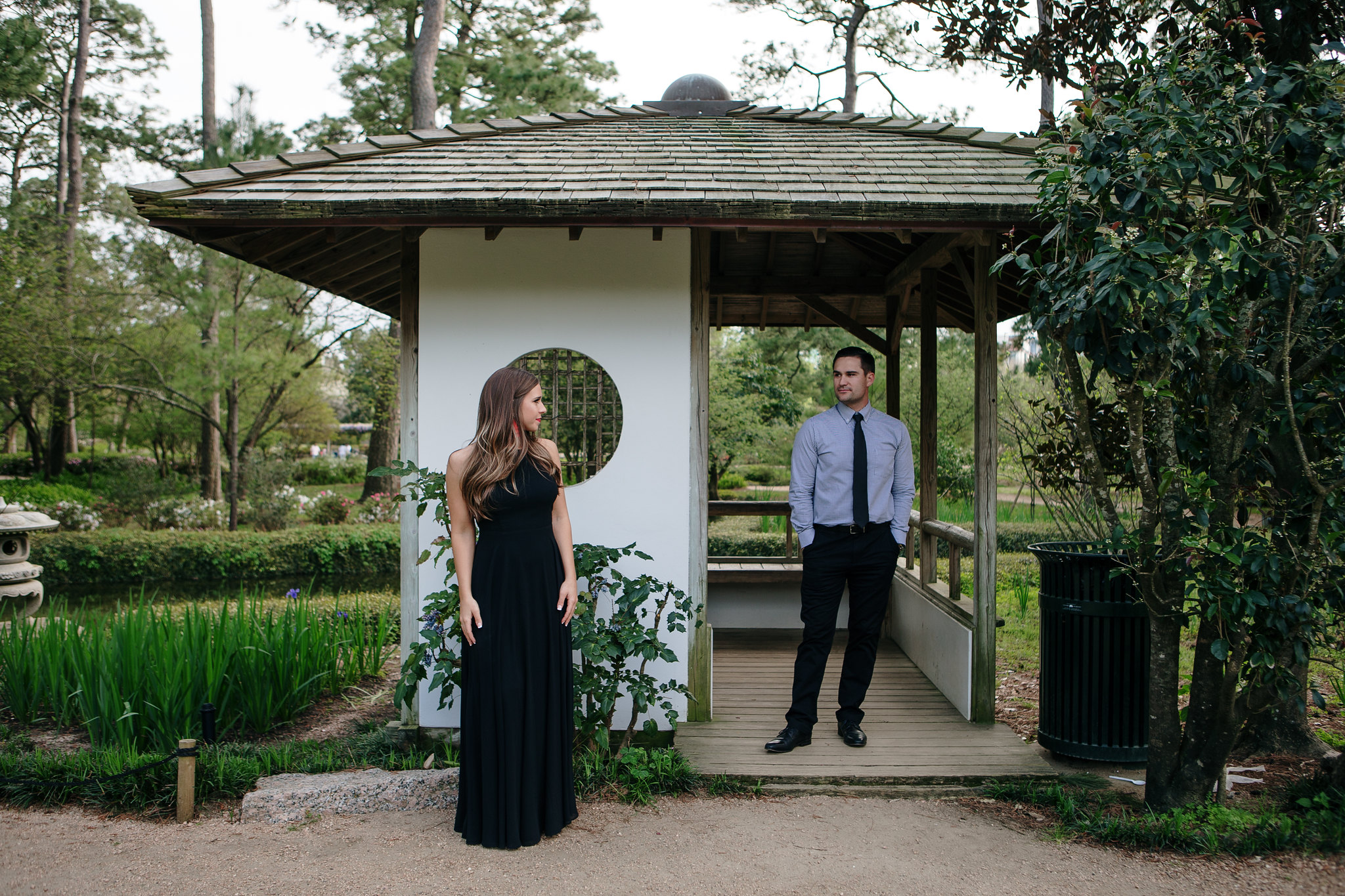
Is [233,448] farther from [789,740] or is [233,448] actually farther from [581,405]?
[789,740]

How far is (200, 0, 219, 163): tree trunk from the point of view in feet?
53.2

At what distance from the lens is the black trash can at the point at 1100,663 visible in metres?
4.20

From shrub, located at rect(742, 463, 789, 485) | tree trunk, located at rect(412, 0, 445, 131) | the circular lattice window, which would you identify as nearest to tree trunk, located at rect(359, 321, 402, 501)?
tree trunk, located at rect(412, 0, 445, 131)

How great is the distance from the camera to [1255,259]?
3092mm

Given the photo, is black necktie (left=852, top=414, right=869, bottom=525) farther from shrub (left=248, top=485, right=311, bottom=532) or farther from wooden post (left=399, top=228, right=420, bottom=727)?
shrub (left=248, top=485, right=311, bottom=532)

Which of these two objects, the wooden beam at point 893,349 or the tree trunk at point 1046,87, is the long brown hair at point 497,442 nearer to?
the tree trunk at point 1046,87

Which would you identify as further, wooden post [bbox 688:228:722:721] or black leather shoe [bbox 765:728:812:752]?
wooden post [bbox 688:228:722:721]

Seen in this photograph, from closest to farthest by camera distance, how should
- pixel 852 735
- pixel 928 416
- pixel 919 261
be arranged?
pixel 852 735 < pixel 919 261 < pixel 928 416

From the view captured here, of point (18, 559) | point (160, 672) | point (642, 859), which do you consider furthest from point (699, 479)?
point (18, 559)

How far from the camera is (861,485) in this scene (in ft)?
14.0

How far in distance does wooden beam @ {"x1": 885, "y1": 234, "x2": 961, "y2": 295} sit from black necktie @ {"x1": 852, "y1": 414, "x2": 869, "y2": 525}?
1358 millimetres

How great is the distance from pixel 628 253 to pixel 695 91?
9.57 feet

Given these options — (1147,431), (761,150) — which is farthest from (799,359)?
(1147,431)

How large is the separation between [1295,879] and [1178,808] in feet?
1.49
